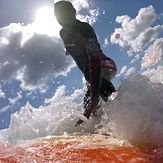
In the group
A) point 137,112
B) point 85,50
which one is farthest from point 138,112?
point 85,50

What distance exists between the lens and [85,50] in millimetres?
7906

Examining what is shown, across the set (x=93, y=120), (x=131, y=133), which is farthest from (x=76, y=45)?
(x=131, y=133)

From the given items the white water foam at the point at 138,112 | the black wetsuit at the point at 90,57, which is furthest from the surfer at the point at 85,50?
the white water foam at the point at 138,112

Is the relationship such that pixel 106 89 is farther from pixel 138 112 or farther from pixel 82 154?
pixel 82 154

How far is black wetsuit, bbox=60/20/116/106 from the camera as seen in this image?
22.9ft

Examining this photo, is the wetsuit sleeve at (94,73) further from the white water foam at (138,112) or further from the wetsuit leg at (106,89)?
the wetsuit leg at (106,89)

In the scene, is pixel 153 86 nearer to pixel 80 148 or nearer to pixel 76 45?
pixel 80 148

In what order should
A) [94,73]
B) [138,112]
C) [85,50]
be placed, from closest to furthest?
[138,112] < [94,73] < [85,50]

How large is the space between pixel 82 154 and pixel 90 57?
106 inches

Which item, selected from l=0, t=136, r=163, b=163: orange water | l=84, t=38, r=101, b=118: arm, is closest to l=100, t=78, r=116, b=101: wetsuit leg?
l=84, t=38, r=101, b=118: arm

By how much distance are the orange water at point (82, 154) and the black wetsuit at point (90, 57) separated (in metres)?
1.89

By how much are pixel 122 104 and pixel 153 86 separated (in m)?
0.51

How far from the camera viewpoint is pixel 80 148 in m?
4.96

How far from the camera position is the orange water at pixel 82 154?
4.33 meters
